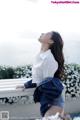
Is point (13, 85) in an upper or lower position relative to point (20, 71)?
upper

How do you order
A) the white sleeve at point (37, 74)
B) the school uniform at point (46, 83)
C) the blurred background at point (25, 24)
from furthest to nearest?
1. the blurred background at point (25, 24)
2. the white sleeve at point (37, 74)
3. the school uniform at point (46, 83)

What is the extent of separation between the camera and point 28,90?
2.82m

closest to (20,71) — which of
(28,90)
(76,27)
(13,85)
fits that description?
(76,27)

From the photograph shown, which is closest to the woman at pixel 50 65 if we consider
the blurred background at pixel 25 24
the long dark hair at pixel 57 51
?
the long dark hair at pixel 57 51

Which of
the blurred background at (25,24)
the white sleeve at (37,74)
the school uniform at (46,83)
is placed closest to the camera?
the school uniform at (46,83)

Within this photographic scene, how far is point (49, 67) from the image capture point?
8.63 ft

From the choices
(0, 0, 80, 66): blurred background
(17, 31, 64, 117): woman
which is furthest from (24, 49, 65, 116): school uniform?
(0, 0, 80, 66): blurred background

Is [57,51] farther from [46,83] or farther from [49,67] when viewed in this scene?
[46,83]

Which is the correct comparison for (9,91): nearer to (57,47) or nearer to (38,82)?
Answer: (38,82)

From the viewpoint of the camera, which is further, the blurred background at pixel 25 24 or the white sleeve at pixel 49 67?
the blurred background at pixel 25 24

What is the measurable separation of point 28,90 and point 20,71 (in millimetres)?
1825

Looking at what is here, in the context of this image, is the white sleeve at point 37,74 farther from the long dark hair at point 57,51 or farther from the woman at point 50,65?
the long dark hair at point 57,51

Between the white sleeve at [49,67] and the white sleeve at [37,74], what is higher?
the white sleeve at [49,67]

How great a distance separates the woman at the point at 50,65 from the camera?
263 cm
